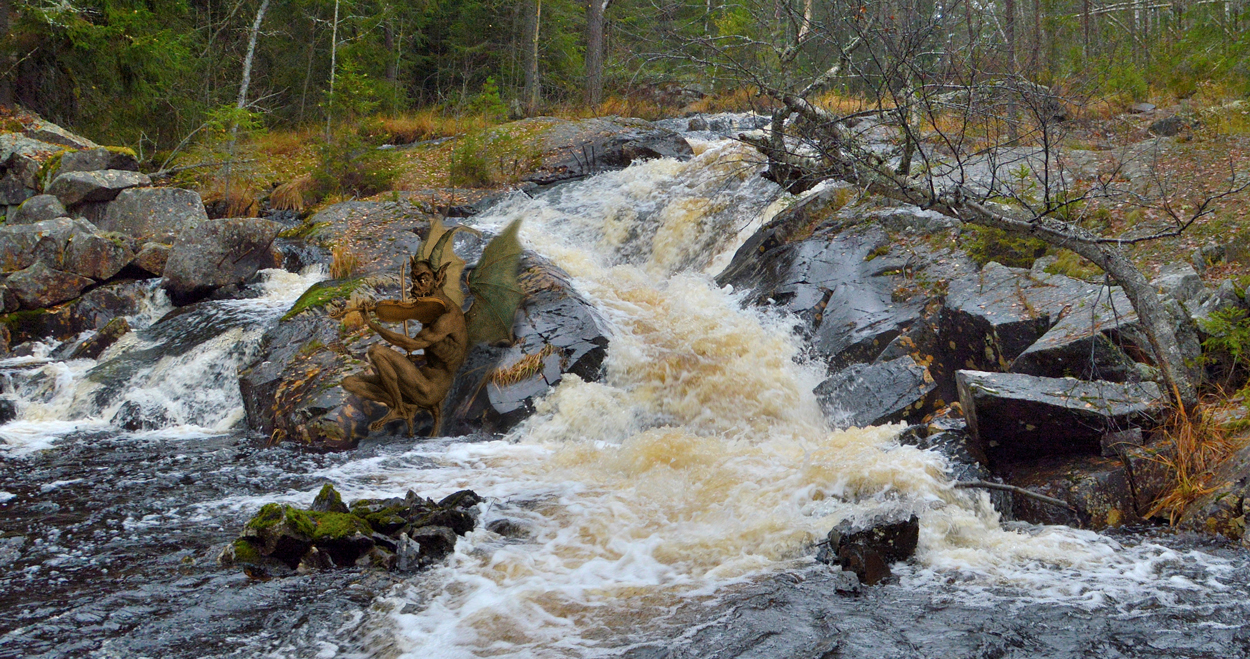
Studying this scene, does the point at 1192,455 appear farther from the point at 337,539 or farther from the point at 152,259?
Result: the point at 152,259

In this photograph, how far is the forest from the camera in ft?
40.2

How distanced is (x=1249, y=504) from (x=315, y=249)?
39.7 ft

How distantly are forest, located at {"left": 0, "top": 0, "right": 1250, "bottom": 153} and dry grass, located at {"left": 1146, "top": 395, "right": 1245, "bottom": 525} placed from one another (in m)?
3.02

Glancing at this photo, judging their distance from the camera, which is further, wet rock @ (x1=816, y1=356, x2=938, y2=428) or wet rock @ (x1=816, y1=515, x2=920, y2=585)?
wet rock @ (x1=816, y1=356, x2=938, y2=428)

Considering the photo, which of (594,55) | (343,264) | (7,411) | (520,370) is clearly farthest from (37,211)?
(594,55)

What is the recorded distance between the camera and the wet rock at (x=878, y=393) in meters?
7.06

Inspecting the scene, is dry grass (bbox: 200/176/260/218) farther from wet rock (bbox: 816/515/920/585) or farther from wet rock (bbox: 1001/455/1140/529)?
wet rock (bbox: 1001/455/1140/529)

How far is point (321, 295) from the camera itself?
1008 cm

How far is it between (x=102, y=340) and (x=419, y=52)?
17842 mm

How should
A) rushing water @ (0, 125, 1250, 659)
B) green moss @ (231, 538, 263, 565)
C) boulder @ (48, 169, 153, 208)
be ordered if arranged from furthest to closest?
boulder @ (48, 169, 153, 208)
green moss @ (231, 538, 263, 565)
rushing water @ (0, 125, 1250, 659)

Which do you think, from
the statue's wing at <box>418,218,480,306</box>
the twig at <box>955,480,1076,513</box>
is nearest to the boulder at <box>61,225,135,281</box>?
the statue's wing at <box>418,218,480,306</box>

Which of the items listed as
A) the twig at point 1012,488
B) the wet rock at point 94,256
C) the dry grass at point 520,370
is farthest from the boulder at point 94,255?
the twig at point 1012,488

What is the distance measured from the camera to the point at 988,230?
29.1 ft

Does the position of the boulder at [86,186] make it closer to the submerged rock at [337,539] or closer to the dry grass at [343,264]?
the dry grass at [343,264]
